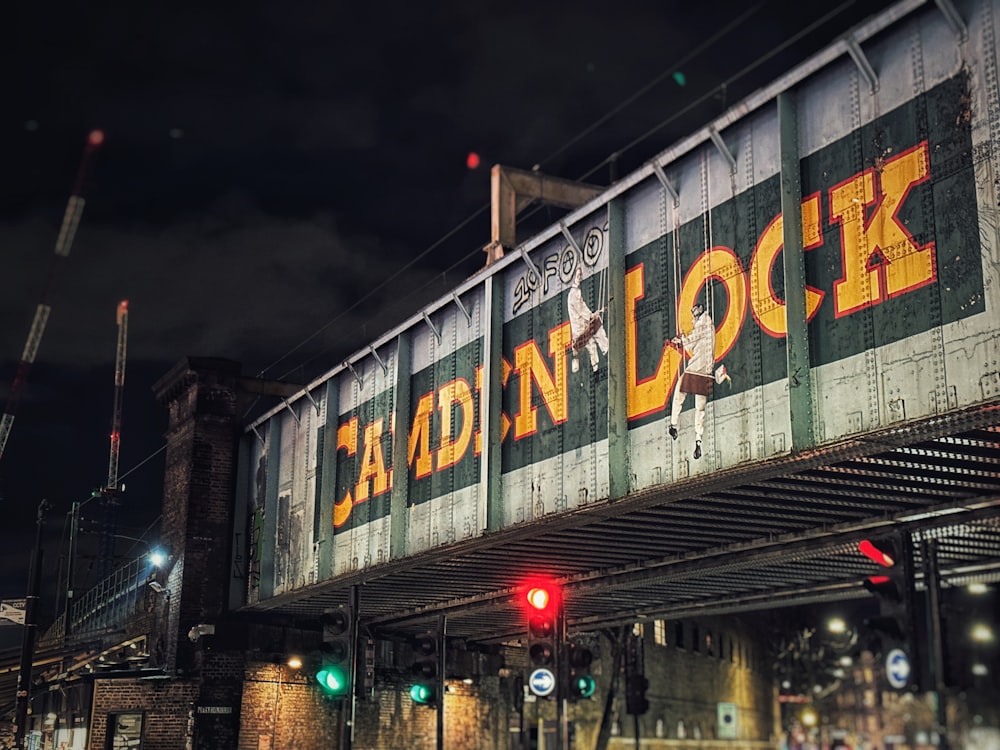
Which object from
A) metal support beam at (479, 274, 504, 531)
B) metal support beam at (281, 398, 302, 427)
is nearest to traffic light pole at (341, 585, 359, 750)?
metal support beam at (479, 274, 504, 531)

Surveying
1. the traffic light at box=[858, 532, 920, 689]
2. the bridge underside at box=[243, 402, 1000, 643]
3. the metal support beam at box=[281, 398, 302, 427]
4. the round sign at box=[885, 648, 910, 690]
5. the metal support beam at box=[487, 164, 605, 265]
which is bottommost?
the round sign at box=[885, 648, 910, 690]

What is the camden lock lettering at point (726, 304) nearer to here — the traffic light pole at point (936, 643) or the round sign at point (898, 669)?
the traffic light pole at point (936, 643)

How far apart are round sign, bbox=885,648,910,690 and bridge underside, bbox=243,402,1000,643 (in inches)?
79.7

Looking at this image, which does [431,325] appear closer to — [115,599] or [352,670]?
[352,670]

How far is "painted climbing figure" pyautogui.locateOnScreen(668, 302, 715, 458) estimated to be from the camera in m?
14.9

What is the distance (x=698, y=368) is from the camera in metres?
15.1

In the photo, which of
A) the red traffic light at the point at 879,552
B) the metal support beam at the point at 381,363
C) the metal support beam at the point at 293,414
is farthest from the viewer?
the metal support beam at the point at 293,414

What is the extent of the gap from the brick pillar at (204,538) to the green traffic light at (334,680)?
12.3 m

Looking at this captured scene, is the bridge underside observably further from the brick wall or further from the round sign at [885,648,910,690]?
the brick wall

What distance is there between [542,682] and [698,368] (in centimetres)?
582

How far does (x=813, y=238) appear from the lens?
13562 mm

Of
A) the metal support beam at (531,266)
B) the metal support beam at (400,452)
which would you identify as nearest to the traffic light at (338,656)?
the metal support beam at (400,452)

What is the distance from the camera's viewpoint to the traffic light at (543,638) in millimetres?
17453

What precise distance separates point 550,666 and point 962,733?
267ft
